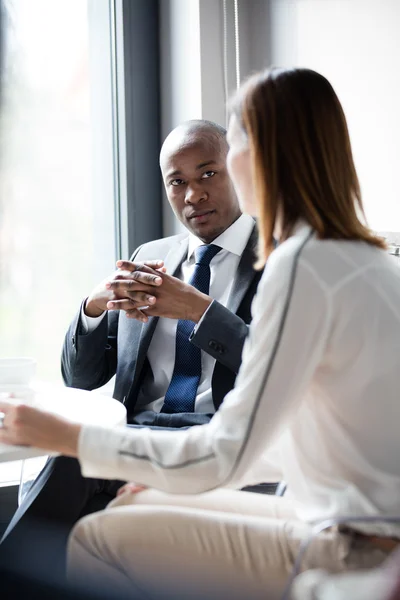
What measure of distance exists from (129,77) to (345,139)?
6.02 feet

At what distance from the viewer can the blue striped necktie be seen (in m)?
1.96

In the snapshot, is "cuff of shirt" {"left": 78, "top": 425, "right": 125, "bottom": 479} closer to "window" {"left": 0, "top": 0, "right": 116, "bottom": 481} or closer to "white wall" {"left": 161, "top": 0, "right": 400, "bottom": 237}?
"white wall" {"left": 161, "top": 0, "right": 400, "bottom": 237}

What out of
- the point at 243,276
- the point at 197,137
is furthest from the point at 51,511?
the point at 197,137

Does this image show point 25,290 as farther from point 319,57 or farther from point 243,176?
point 243,176

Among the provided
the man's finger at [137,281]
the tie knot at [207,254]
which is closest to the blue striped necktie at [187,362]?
the tie knot at [207,254]

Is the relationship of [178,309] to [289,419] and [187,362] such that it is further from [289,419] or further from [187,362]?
[289,419]

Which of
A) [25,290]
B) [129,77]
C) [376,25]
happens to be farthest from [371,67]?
[25,290]

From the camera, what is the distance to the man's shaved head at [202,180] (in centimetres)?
211

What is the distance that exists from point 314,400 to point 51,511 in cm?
81

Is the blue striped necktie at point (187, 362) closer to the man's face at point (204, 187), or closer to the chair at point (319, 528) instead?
the man's face at point (204, 187)

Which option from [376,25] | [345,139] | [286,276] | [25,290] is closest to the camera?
[286,276]

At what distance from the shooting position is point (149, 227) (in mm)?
2959

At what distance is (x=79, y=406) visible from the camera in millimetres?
1573

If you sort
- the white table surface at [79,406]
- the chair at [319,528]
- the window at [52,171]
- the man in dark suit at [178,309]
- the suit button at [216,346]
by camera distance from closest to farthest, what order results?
the chair at [319,528]
the white table surface at [79,406]
the suit button at [216,346]
the man in dark suit at [178,309]
the window at [52,171]
